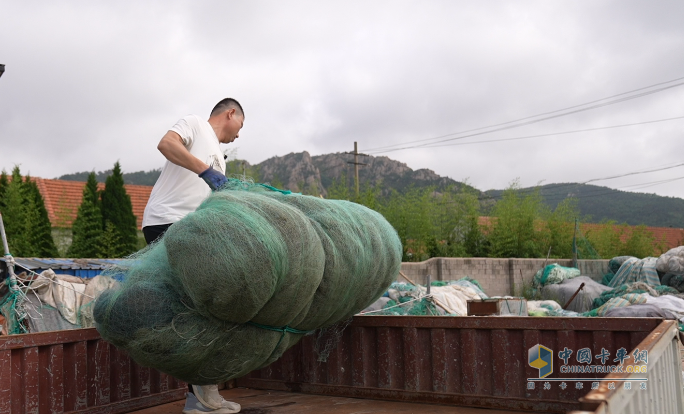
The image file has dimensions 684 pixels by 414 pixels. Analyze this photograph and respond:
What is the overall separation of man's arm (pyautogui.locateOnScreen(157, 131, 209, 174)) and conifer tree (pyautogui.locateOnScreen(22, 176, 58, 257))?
11.8 metres

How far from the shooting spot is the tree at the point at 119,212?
1434cm

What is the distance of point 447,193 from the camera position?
745 inches

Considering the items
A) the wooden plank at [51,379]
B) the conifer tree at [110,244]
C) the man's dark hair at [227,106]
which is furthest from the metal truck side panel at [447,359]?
the conifer tree at [110,244]

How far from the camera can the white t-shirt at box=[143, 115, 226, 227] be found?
3283mm

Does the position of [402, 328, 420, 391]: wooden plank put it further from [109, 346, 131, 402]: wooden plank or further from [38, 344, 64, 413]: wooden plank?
[38, 344, 64, 413]: wooden plank

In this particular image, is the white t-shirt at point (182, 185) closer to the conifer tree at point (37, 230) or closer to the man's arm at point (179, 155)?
the man's arm at point (179, 155)

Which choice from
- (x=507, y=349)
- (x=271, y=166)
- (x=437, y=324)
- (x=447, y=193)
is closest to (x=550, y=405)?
(x=507, y=349)

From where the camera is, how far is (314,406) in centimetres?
342

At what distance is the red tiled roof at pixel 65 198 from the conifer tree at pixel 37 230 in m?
2.24

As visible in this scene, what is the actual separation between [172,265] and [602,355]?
89.0 inches

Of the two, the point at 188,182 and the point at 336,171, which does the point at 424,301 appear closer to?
the point at 188,182

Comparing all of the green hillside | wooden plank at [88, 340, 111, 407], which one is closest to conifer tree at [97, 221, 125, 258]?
wooden plank at [88, 340, 111, 407]

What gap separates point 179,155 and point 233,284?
1.01 m

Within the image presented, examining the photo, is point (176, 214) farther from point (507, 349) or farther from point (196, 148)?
point (507, 349)
